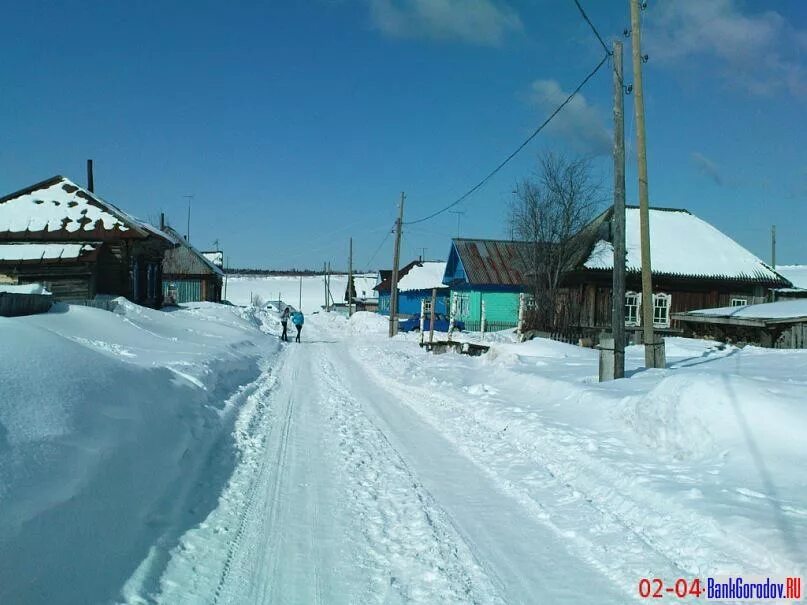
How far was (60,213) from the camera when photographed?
27062 mm

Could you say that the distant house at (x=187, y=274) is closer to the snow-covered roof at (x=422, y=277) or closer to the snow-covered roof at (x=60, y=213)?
the snow-covered roof at (x=422, y=277)

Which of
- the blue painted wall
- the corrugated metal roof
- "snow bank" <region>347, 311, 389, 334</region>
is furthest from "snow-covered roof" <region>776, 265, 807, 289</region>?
"snow bank" <region>347, 311, 389, 334</region>

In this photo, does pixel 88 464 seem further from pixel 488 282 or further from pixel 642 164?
pixel 488 282

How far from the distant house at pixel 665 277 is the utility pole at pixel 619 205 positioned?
1602cm

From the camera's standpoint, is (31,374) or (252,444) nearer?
(31,374)

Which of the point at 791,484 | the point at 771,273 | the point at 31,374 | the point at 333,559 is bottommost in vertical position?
the point at 333,559

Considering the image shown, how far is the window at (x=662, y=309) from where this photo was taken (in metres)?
29.6

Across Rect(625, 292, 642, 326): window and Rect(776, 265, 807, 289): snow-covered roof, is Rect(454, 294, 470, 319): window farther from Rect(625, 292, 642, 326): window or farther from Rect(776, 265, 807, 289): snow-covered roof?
Rect(776, 265, 807, 289): snow-covered roof

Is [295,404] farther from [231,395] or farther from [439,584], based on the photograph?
[439,584]

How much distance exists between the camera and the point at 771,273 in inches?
1232

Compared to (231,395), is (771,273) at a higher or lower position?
higher

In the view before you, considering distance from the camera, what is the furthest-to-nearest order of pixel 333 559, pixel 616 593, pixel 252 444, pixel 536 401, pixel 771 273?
1. pixel 771 273
2. pixel 536 401
3. pixel 252 444
4. pixel 333 559
5. pixel 616 593

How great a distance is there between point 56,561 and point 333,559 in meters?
1.78

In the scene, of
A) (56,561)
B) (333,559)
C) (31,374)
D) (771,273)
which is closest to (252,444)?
(31,374)
